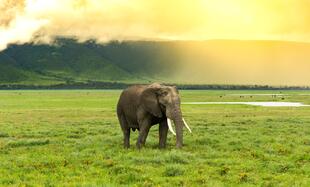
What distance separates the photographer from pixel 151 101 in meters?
25.1

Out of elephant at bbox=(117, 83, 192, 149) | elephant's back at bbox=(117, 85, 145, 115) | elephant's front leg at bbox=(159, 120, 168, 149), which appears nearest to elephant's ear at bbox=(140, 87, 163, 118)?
elephant at bbox=(117, 83, 192, 149)

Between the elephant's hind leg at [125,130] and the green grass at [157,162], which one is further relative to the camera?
the elephant's hind leg at [125,130]

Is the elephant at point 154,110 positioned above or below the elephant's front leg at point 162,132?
above

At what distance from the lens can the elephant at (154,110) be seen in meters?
24.2

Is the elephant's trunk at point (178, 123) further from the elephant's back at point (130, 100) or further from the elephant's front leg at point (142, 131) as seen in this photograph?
the elephant's back at point (130, 100)

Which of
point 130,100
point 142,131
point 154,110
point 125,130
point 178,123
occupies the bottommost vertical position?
point 125,130

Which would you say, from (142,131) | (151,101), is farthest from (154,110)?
(142,131)

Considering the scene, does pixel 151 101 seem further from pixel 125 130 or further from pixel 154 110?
pixel 125 130

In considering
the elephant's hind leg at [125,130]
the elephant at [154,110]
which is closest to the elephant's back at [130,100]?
the elephant at [154,110]

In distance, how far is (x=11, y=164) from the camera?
67.5 feet

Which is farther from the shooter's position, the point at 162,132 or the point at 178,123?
the point at 162,132

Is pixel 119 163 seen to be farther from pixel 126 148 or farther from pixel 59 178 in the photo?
pixel 126 148

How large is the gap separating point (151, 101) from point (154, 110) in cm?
47

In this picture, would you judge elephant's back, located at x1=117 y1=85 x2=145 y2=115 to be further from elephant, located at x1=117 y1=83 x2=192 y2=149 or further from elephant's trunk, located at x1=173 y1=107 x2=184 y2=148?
elephant's trunk, located at x1=173 y1=107 x2=184 y2=148
